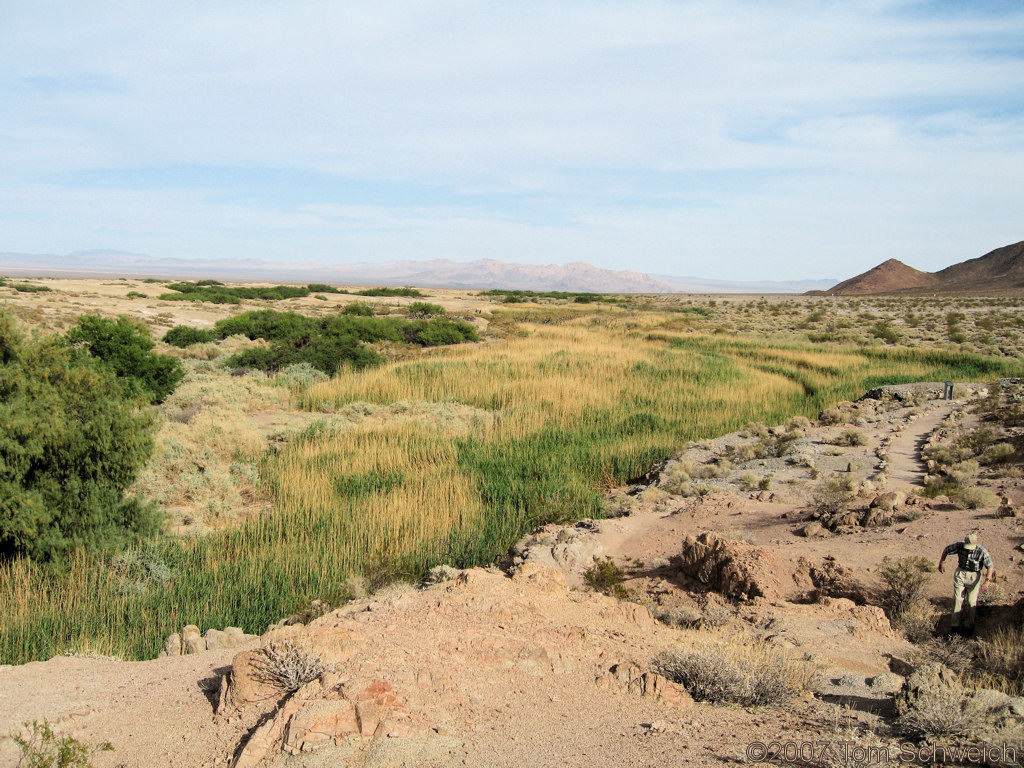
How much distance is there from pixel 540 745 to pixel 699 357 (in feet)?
66.4

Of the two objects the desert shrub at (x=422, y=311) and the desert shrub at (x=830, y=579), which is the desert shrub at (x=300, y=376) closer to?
the desert shrub at (x=830, y=579)

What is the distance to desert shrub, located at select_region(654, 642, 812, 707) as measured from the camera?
3910 millimetres

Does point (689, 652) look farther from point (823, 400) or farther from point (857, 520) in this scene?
point (823, 400)

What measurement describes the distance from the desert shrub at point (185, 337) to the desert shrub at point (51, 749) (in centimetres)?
2168

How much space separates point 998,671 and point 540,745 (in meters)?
3.31

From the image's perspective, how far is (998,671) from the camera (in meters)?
4.43

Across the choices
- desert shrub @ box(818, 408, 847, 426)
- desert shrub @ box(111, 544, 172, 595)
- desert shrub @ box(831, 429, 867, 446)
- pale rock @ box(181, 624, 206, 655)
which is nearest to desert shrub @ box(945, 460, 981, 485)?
desert shrub @ box(831, 429, 867, 446)

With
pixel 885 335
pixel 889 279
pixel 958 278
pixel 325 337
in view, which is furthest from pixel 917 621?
pixel 889 279

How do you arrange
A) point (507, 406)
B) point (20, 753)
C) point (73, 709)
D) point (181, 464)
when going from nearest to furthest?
point (20, 753), point (73, 709), point (181, 464), point (507, 406)

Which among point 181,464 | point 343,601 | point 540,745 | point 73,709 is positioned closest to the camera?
point 540,745

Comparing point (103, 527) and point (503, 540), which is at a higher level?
point (103, 527)

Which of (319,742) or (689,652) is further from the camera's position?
(689,652)

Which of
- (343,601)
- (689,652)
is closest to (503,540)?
(343,601)

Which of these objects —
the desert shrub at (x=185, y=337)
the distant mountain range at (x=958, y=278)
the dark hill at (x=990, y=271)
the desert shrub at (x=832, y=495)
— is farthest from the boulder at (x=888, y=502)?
the dark hill at (x=990, y=271)
